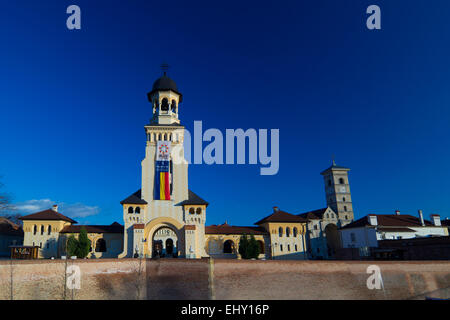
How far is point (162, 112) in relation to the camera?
4506cm

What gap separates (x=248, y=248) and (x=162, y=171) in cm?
1614

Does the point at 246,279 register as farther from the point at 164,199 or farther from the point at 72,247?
the point at 72,247

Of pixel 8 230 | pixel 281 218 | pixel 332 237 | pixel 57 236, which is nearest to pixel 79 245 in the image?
pixel 57 236

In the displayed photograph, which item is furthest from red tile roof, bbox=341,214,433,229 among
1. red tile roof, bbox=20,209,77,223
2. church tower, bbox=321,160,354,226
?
red tile roof, bbox=20,209,77,223

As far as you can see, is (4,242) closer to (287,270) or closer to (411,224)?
(287,270)

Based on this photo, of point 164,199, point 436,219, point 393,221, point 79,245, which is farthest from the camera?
point 436,219

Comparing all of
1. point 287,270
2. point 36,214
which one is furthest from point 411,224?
point 36,214

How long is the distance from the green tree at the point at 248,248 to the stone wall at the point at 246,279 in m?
9.73

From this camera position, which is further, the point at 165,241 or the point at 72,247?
the point at 165,241

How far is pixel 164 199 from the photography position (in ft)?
131

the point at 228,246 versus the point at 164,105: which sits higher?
the point at 164,105

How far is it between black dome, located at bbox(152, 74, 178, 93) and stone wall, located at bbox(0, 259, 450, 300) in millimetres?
26690
